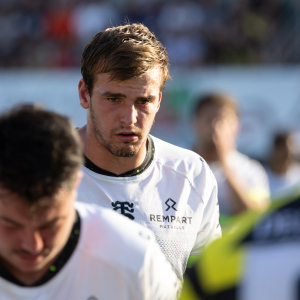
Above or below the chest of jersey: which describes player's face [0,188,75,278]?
above

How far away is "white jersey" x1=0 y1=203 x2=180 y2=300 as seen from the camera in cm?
173

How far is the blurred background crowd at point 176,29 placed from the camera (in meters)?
10.5

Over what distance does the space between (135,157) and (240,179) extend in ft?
8.77

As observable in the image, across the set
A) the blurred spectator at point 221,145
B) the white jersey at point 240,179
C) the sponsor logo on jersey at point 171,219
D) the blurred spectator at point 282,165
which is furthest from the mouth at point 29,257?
the blurred spectator at point 282,165

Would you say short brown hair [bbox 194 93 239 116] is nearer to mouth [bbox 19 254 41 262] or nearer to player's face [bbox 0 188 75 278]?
player's face [bbox 0 188 75 278]

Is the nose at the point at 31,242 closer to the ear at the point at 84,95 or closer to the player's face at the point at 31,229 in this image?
the player's face at the point at 31,229

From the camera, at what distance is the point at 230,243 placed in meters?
1.19

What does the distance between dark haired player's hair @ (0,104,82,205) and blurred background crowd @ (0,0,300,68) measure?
8.70 meters

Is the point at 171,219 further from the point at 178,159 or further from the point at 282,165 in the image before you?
the point at 282,165

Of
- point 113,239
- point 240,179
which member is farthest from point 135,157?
point 240,179

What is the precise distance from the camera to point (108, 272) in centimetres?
177

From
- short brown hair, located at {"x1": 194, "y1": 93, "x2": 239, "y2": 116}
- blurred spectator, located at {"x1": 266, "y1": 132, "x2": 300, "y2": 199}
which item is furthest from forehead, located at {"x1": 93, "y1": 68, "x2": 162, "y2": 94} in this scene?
blurred spectator, located at {"x1": 266, "y1": 132, "x2": 300, "y2": 199}

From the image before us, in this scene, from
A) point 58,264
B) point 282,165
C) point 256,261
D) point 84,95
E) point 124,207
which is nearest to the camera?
point 256,261

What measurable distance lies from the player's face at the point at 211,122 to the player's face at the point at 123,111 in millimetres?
1902
